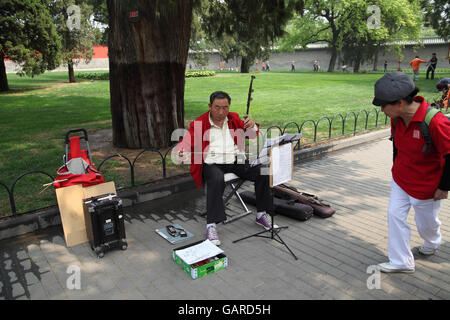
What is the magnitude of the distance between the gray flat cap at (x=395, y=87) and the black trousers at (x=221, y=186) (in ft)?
6.39

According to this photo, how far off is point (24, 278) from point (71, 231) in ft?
2.59

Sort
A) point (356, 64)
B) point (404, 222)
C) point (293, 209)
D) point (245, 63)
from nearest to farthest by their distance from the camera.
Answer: point (404, 222), point (293, 209), point (245, 63), point (356, 64)

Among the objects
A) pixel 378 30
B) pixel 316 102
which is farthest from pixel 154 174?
pixel 378 30

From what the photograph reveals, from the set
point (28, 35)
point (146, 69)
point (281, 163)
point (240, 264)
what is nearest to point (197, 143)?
point (281, 163)

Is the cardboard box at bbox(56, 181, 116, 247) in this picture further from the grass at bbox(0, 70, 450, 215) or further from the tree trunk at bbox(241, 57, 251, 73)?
the tree trunk at bbox(241, 57, 251, 73)

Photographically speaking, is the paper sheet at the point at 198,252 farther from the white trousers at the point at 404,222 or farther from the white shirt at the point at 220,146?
the white trousers at the point at 404,222

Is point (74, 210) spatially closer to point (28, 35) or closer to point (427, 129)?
point (427, 129)

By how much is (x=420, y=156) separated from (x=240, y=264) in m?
2.19

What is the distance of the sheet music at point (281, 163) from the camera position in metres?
4.12

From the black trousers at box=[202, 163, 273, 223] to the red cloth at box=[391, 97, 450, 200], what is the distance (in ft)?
5.64

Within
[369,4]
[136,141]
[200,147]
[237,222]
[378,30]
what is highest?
[369,4]

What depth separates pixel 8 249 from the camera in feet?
14.4

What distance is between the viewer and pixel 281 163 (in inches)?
167

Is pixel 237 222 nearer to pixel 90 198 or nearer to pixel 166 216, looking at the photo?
pixel 166 216
